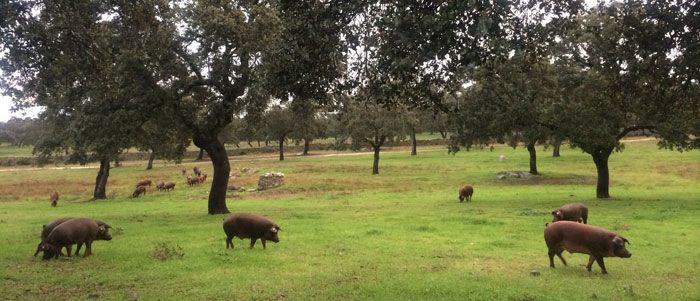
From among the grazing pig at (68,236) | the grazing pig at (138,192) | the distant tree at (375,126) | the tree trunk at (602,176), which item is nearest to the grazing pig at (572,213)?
the tree trunk at (602,176)

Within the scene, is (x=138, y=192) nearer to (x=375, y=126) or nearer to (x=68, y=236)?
(x=375, y=126)

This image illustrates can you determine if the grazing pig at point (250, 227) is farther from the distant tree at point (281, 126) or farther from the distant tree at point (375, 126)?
the distant tree at point (281, 126)

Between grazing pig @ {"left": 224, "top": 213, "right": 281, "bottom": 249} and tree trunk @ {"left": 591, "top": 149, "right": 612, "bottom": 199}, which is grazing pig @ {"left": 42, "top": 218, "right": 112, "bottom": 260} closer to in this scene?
grazing pig @ {"left": 224, "top": 213, "right": 281, "bottom": 249}

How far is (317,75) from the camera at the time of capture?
34.9ft

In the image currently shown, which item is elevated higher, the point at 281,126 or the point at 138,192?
the point at 281,126

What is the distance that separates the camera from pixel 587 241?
11898 millimetres

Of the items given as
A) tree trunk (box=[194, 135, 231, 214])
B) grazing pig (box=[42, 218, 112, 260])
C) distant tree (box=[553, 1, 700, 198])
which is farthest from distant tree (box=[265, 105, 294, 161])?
distant tree (box=[553, 1, 700, 198])

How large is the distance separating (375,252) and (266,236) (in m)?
2.99

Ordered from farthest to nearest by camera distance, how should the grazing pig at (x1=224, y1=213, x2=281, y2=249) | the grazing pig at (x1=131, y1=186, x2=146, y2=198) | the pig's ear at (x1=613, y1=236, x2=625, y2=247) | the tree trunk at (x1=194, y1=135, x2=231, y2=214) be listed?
the grazing pig at (x1=131, y1=186, x2=146, y2=198), the tree trunk at (x1=194, y1=135, x2=231, y2=214), the grazing pig at (x1=224, y1=213, x2=281, y2=249), the pig's ear at (x1=613, y1=236, x2=625, y2=247)

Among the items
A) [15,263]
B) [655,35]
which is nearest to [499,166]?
[655,35]

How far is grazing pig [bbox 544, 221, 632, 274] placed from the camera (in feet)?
38.3

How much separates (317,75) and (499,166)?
47.4 meters

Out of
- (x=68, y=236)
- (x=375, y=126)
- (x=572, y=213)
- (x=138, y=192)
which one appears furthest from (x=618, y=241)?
(x=375, y=126)

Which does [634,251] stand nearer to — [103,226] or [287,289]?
[287,289]
